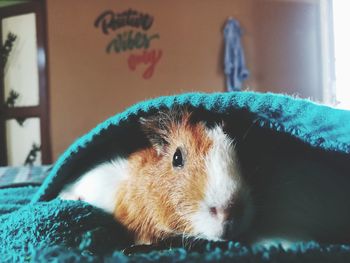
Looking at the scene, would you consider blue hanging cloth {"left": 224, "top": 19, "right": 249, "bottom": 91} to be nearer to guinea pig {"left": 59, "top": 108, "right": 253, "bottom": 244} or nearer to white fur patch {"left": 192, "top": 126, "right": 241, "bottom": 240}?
guinea pig {"left": 59, "top": 108, "right": 253, "bottom": 244}

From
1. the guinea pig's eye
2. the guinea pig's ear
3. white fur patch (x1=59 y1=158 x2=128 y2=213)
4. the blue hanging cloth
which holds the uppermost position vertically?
the blue hanging cloth

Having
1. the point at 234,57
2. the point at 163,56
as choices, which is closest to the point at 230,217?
the point at 234,57

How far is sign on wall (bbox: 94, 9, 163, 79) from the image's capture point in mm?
3643

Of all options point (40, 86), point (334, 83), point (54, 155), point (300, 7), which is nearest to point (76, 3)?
point (40, 86)

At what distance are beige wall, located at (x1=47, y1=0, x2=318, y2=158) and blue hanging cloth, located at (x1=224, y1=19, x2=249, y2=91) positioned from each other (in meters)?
0.08

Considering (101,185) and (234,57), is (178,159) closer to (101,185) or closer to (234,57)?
(101,185)

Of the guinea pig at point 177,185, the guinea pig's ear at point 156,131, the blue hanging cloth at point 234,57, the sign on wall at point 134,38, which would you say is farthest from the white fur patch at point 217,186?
the sign on wall at point 134,38

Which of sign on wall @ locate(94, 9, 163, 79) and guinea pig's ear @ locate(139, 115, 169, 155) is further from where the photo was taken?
sign on wall @ locate(94, 9, 163, 79)

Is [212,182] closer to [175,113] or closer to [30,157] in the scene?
[175,113]

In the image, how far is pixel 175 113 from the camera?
2.34ft

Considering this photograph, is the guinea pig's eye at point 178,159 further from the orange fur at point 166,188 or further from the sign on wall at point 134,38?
the sign on wall at point 134,38

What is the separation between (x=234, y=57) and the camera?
3455mm

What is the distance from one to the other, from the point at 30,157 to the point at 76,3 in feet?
5.11

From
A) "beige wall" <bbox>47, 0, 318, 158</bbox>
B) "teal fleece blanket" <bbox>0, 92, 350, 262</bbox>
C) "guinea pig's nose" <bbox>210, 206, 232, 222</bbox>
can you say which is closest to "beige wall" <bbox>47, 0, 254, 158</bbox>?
"beige wall" <bbox>47, 0, 318, 158</bbox>
